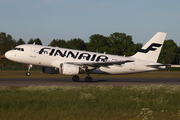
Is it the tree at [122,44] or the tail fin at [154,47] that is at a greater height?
the tree at [122,44]

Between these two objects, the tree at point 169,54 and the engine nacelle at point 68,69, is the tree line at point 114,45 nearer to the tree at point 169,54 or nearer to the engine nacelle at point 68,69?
the tree at point 169,54

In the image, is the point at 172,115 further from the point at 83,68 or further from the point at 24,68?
the point at 24,68

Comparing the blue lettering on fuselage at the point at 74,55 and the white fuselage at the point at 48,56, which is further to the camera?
the blue lettering on fuselage at the point at 74,55

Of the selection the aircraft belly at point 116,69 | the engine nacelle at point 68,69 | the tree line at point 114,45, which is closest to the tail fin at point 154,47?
the aircraft belly at point 116,69

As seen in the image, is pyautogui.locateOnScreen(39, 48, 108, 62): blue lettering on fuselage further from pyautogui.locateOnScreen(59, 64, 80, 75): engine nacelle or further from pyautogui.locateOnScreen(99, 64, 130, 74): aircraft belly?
pyautogui.locateOnScreen(59, 64, 80, 75): engine nacelle

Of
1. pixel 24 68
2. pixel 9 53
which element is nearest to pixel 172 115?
pixel 9 53

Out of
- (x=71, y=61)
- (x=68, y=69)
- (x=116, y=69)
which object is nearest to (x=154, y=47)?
(x=116, y=69)

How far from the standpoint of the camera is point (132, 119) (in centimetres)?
902

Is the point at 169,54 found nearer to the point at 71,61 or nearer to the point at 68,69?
the point at 71,61

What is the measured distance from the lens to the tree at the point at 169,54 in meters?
149

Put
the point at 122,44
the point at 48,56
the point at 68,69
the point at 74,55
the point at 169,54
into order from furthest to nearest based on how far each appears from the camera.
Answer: the point at 169,54 < the point at 122,44 < the point at 74,55 < the point at 48,56 < the point at 68,69

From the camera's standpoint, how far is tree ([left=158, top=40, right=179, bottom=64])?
149 meters

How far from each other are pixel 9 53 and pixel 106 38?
122835 millimetres

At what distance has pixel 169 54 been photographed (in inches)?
5861
